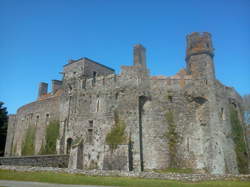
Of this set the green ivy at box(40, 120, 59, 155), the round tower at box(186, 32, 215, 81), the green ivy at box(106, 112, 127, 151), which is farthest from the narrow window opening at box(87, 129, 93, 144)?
the round tower at box(186, 32, 215, 81)

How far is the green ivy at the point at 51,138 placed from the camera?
26156 millimetres

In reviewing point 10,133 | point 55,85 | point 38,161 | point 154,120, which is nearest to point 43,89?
point 55,85

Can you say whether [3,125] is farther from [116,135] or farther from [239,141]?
[239,141]

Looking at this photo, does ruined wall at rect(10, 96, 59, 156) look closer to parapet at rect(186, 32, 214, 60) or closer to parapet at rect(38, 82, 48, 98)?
parapet at rect(38, 82, 48, 98)

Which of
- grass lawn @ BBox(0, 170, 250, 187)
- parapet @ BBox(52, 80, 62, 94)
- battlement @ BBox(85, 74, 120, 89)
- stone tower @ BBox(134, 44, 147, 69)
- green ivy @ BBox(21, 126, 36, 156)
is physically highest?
parapet @ BBox(52, 80, 62, 94)

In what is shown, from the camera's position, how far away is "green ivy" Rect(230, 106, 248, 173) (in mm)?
22739

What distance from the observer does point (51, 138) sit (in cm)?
2703

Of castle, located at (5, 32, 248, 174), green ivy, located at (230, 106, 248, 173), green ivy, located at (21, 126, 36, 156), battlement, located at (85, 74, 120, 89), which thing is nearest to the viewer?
castle, located at (5, 32, 248, 174)

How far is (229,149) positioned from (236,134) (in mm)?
2979

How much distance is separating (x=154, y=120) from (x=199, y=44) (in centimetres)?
896

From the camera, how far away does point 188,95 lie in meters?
21.3

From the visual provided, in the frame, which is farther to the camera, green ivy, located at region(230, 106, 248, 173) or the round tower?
green ivy, located at region(230, 106, 248, 173)

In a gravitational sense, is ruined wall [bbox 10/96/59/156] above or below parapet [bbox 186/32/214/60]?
below

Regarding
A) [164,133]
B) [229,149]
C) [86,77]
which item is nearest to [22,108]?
[86,77]
